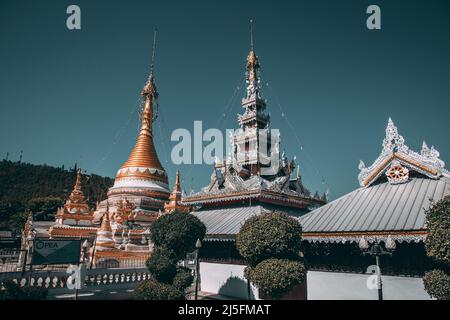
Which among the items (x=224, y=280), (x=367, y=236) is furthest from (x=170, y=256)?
(x=367, y=236)

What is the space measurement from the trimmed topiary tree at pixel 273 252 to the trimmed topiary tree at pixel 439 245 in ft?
17.3

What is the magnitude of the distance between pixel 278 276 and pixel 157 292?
6.01 metres

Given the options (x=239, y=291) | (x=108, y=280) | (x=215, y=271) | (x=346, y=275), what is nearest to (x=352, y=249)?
(x=346, y=275)

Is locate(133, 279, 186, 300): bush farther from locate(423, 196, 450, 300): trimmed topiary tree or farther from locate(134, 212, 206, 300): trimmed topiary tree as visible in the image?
locate(423, 196, 450, 300): trimmed topiary tree

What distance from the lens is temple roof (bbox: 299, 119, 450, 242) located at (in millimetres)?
15742

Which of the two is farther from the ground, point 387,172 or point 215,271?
point 387,172

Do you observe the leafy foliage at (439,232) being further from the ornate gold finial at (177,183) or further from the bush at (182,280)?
the ornate gold finial at (177,183)

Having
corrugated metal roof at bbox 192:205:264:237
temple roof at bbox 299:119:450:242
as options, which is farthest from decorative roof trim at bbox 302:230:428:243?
corrugated metal roof at bbox 192:205:264:237

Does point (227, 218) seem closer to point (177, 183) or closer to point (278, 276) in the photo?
point (278, 276)

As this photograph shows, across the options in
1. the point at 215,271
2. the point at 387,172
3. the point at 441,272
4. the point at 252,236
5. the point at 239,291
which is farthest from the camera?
the point at 215,271

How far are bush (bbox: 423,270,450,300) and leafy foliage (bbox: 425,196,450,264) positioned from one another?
3.40 ft

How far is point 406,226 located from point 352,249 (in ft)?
11.8

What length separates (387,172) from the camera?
2033cm
